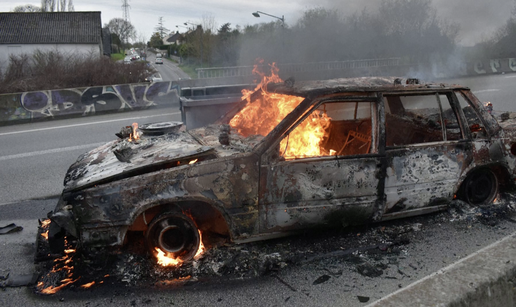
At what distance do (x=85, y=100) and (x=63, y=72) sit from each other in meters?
3.20

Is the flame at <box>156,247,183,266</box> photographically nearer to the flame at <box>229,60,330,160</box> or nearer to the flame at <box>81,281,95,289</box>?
the flame at <box>81,281,95,289</box>

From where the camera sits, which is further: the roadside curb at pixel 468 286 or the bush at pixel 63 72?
the bush at pixel 63 72

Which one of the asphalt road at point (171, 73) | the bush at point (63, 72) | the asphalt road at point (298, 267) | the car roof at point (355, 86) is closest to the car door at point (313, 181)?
the car roof at point (355, 86)

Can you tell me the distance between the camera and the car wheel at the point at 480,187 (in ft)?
14.3

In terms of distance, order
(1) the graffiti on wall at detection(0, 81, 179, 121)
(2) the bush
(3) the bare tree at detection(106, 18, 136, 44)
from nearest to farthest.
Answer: (1) the graffiti on wall at detection(0, 81, 179, 121)
(2) the bush
(3) the bare tree at detection(106, 18, 136, 44)

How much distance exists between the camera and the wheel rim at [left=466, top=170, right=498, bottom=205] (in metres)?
4.38

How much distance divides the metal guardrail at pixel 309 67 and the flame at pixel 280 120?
496 inches

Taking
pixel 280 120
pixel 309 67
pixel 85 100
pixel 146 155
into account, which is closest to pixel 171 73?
pixel 309 67

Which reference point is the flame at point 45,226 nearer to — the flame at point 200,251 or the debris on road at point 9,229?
the debris on road at point 9,229

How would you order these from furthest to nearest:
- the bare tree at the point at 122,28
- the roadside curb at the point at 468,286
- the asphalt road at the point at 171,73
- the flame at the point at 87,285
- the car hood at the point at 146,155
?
the bare tree at the point at 122,28
the asphalt road at the point at 171,73
the car hood at the point at 146,155
the flame at the point at 87,285
the roadside curb at the point at 468,286

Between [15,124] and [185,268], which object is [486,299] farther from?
[15,124]

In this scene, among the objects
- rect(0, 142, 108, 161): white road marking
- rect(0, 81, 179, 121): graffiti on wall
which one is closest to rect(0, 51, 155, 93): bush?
rect(0, 81, 179, 121): graffiti on wall

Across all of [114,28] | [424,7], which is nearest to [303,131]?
[424,7]

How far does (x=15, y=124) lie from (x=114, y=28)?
6591 centimetres
